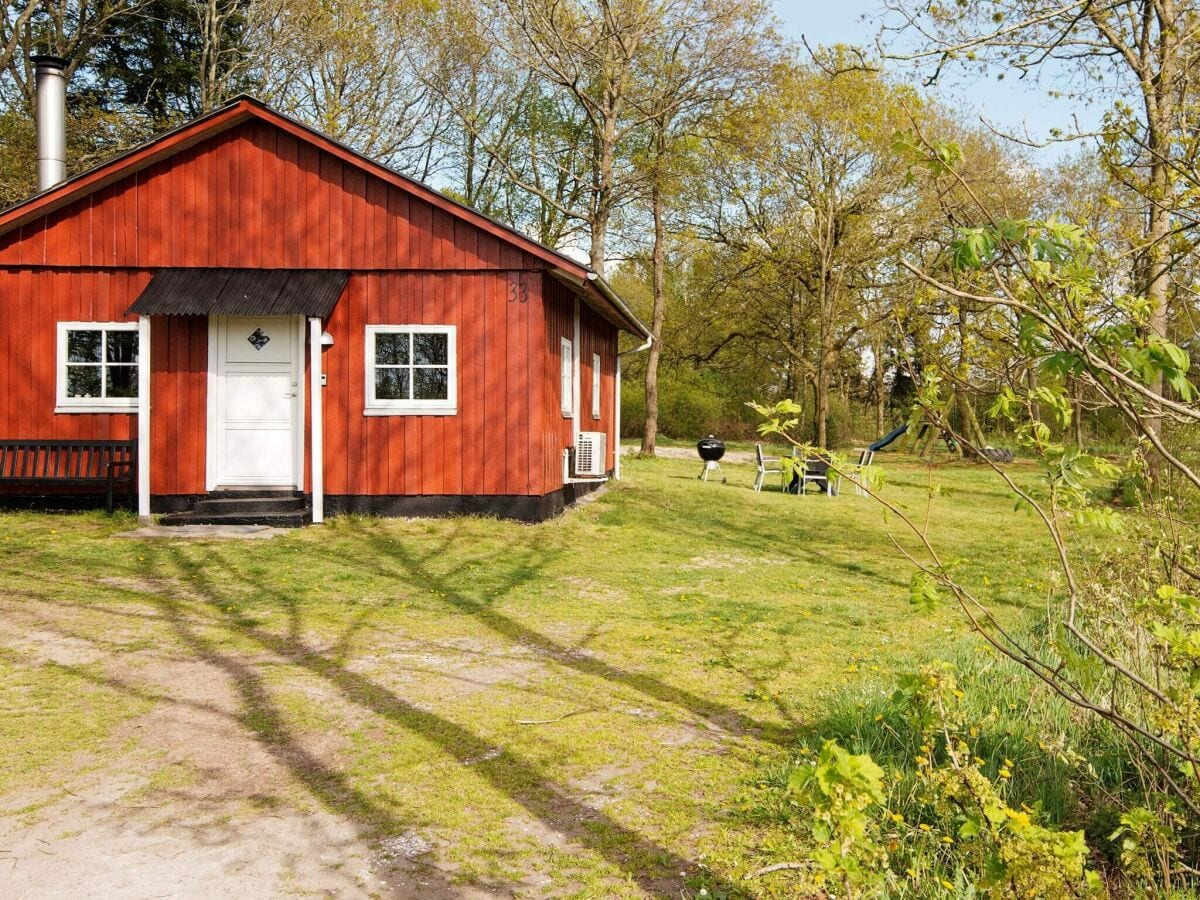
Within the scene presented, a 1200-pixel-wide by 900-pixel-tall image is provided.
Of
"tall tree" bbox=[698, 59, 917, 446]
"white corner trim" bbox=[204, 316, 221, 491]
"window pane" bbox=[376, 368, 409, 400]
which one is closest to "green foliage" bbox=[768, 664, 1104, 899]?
"window pane" bbox=[376, 368, 409, 400]

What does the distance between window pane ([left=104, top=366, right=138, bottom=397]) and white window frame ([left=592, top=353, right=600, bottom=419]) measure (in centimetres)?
801

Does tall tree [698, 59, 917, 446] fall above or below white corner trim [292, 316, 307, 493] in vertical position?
above

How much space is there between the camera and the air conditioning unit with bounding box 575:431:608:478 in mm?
15500

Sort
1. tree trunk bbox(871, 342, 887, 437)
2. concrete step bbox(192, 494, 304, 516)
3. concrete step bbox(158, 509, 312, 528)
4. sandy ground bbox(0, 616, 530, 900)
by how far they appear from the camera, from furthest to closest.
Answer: tree trunk bbox(871, 342, 887, 437), concrete step bbox(192, 494, 304, 516), concrete step bbox(158, 509, 312, 528), sandy ground bbox(0, 616, 530, 900)

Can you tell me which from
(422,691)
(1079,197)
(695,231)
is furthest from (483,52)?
(422,691)

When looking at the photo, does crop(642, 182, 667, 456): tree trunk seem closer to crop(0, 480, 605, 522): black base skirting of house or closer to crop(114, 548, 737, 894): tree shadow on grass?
crop(0, 480, 605, 522): black base skirting of house

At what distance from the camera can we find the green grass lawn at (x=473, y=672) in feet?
13.3

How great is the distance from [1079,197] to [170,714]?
88.5 ft

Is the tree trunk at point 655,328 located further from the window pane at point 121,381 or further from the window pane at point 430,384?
the window pane at point 121,381

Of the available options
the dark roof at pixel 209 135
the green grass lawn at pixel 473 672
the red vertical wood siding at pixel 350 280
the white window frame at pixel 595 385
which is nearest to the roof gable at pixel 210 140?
the dark roof at pixel 209 135

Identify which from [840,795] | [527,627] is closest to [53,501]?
[527,627]

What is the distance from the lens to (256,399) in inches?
514

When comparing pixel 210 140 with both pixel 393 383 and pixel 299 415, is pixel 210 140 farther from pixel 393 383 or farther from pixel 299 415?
pixel 393 383

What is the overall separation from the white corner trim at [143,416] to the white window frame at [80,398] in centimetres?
84
